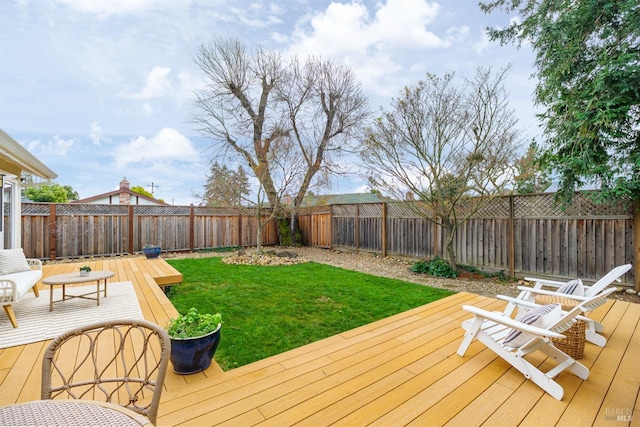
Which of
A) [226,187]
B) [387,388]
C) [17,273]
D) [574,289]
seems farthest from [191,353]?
[226,187]

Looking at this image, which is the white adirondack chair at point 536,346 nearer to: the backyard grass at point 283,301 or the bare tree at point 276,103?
the backyard grass at point 283,301

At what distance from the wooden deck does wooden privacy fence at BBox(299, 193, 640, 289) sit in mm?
2855

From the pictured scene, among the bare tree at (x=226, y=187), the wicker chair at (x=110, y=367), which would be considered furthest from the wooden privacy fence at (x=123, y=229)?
the wicker chair at (x=110, y=367)

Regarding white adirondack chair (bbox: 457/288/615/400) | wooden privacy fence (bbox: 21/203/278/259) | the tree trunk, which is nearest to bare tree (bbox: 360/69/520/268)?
the tree trunk

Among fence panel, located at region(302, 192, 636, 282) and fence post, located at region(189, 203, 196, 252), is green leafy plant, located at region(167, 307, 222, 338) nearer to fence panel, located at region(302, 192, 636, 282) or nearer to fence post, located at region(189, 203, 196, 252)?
fence panel, located at region(302, 192, 636, 282)

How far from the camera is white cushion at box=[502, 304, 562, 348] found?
209 centimetres

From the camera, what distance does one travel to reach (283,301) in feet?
14.7

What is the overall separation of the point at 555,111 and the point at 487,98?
122cm

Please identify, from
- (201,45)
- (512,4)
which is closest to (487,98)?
(512,4)

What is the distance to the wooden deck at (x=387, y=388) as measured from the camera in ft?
5.59

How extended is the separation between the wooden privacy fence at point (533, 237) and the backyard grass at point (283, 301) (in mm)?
2364

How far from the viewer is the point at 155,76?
23.6 ft

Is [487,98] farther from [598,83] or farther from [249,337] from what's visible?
[249,337]

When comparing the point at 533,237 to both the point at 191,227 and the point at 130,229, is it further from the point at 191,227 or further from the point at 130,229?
the point at 130,229
